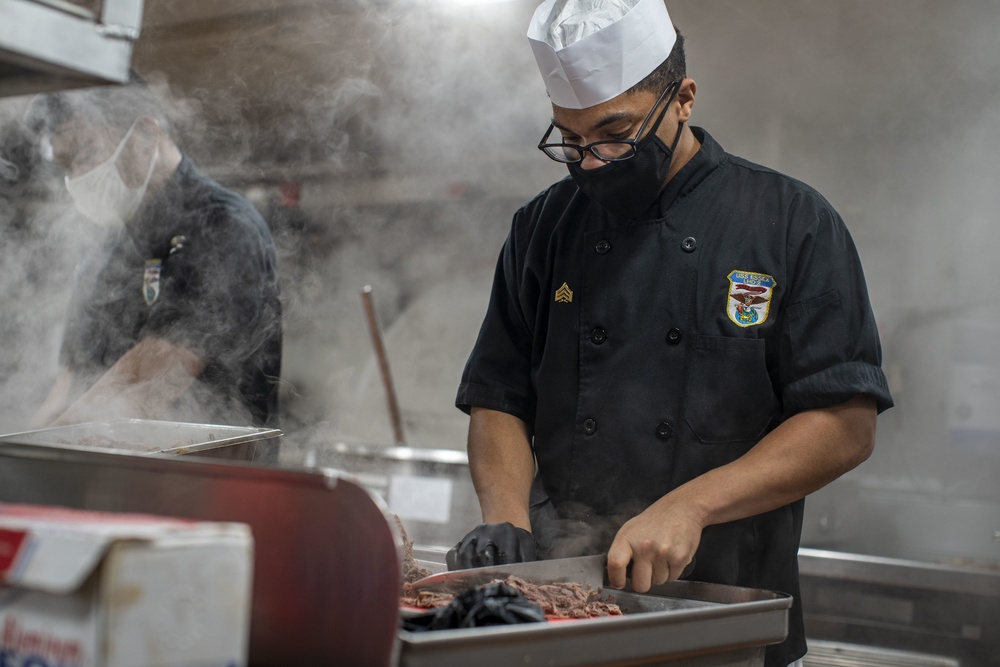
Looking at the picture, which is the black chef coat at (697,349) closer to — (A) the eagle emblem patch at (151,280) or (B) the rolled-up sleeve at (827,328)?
(B) the rolled-up sleeve at (827,328)

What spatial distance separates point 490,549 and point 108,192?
1.87 m

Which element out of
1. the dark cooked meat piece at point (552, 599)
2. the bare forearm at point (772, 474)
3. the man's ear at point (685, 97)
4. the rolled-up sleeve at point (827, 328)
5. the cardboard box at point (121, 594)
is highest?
the man's ear at point (685, 97)

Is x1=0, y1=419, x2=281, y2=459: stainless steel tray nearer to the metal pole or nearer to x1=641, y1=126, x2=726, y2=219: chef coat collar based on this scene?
x1=641, y1=126, x2=726, y2=219: chef coat collar

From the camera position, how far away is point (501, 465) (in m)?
1.98

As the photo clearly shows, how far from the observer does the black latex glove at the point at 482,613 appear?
103cm

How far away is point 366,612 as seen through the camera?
79cm

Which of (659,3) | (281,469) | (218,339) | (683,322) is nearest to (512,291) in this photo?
(683,322)

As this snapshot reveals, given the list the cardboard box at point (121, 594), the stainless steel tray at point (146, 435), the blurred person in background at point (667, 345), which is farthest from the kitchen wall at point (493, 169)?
the cardboard box at point (121, 594)

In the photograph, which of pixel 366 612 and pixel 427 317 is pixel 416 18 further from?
pixel 366 612

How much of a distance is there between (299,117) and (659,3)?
4.00m

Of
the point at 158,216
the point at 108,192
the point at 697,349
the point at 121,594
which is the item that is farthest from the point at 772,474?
the point at 108,192

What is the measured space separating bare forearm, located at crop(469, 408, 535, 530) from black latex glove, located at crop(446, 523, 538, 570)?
0.81 ft

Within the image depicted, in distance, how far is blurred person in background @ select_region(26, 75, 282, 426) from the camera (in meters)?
2.63

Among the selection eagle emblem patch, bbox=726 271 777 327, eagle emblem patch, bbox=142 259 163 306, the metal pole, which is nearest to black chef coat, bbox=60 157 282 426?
eagle emblem patch, bbox=142 259 163 306
